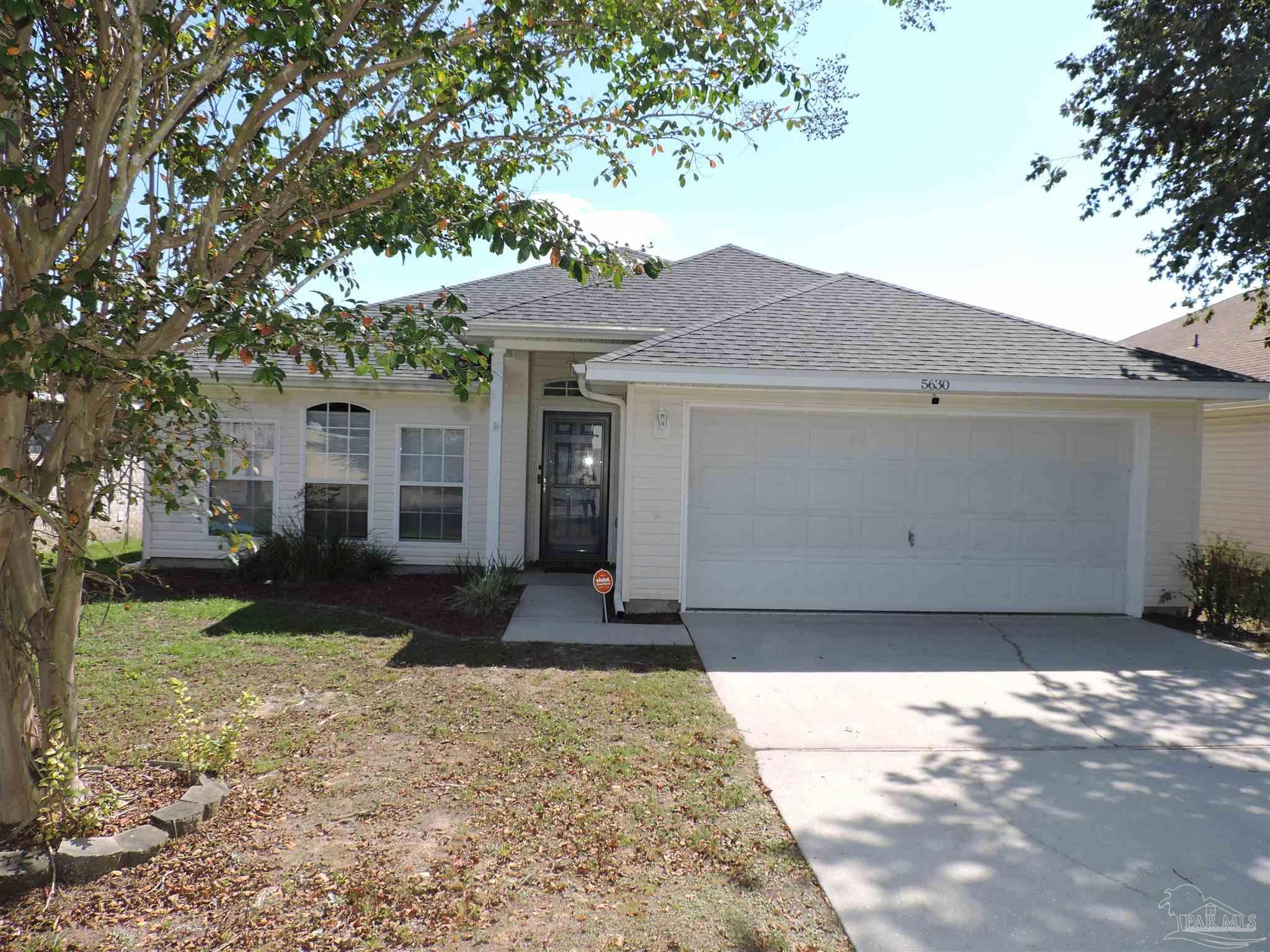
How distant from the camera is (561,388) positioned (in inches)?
433

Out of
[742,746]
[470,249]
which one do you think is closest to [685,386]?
[470,249]

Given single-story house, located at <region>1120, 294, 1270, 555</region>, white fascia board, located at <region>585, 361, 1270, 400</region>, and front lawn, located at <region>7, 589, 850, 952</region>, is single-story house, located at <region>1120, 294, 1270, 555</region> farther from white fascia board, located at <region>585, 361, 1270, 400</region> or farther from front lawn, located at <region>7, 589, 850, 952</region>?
front lawn, located at <region>7, 589, 850, 952</region>

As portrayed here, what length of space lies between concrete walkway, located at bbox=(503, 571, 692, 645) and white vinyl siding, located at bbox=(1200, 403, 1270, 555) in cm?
952

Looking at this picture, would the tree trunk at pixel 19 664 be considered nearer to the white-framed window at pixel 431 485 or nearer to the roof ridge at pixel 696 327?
the roof ridge at pixel 696 327

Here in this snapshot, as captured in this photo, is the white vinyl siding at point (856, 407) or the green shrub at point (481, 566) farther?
the green shrub at point (481, 566)

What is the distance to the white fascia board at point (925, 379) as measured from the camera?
7.45 metres

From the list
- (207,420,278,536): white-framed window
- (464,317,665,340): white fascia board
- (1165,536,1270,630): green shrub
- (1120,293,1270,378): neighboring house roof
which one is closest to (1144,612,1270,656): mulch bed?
(1165,536,1270,630): green shrub

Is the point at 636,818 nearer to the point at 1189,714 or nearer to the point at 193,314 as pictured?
the point at 193,314

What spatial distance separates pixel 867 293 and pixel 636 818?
316 inches

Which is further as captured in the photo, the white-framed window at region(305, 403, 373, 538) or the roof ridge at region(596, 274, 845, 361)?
the white-framed window at region(305, 403, 373, 538)

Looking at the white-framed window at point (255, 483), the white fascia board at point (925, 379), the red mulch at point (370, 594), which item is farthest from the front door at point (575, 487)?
the white-framed window at point (255, 483)

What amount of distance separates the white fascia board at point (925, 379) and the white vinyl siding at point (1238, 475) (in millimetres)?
4979

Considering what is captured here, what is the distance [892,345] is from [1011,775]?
5117mm

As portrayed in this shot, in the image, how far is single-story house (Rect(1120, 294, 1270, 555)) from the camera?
11.7 m
